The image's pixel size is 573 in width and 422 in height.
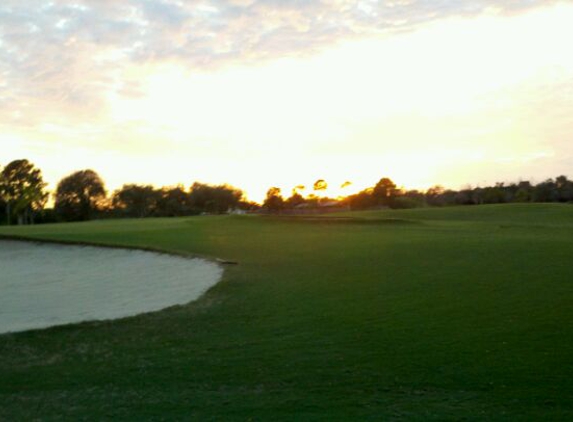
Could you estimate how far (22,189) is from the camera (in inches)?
3280

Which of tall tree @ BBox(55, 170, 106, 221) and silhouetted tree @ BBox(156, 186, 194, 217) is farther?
silhouetted tree @ BBox(156, 186, 194, 217)

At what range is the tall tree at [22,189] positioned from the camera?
3223 inches

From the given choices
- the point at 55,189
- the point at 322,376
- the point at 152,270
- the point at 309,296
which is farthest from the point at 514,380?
the point at 55,189

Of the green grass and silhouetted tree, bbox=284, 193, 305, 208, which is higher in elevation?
silhouetted tree, bbox=284, 193, 305, 208

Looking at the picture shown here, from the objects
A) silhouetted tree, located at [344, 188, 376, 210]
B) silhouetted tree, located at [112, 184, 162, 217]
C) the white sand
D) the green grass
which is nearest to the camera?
the green grass

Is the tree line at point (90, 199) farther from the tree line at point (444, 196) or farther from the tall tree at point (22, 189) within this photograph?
the tree line at point (444, 196)

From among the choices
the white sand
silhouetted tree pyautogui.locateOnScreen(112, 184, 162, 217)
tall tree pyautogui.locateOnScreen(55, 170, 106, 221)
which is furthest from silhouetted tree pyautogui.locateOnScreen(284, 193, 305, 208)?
the white sand

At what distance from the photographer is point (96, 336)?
10188 millimetres

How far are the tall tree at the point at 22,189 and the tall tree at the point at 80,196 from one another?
4.29 m

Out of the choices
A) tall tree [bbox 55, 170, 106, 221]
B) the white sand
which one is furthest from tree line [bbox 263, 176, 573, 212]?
the white sand

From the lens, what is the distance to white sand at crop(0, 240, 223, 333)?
1294cm

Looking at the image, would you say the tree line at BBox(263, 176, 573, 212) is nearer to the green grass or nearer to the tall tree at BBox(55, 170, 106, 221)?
the tall tree at BBox(55, 170, 106, 221)

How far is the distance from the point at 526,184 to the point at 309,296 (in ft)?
251

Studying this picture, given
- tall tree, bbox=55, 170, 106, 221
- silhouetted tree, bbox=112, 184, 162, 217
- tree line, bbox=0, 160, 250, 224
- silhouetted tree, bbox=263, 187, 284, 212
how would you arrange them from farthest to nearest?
silhouetted tree, bbox=112, 184, 162, 217, tall tree, bbox=55, 170, 106, 221, silhouetted tree, bbox=263, 187, 284, 212, tree line, bbox=0, 160, 250, 224
